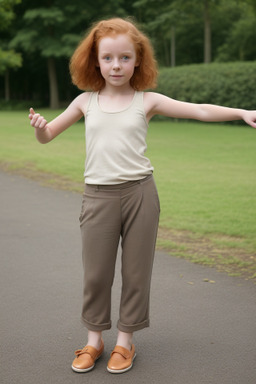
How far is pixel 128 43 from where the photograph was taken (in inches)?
113

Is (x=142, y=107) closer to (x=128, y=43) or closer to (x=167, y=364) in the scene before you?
(x=128, y=43)

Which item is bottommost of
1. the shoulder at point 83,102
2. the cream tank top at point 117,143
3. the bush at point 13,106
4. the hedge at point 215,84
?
the bush at point 13,106

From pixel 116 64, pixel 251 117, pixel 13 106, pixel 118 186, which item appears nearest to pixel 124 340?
pixel 118 186

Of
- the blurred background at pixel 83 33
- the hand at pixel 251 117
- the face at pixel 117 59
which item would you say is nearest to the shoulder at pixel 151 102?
the face at pixel 117 59

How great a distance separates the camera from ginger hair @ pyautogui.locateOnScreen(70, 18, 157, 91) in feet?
9.52

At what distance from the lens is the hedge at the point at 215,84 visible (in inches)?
917

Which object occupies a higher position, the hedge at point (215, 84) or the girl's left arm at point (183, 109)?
the girl's left arm at point (183, 109)

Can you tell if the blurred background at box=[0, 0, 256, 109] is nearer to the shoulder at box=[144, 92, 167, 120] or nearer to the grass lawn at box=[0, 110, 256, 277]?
the grass lawn at box=[0, 110, 256, 277]

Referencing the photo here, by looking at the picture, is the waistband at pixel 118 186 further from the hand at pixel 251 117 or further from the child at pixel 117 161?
the hand at pixel 251 117

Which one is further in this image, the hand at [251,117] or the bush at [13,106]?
the bush at [13,106]

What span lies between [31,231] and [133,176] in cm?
345

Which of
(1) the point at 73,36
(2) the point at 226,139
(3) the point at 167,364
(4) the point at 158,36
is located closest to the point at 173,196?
(3) the point at 167,364

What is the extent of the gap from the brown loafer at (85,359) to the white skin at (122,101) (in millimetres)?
1189

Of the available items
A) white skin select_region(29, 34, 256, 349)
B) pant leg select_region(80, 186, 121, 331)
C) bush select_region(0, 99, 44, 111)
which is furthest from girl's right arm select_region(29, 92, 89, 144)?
bush select_region(0, 99, 44, 111)
